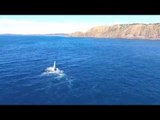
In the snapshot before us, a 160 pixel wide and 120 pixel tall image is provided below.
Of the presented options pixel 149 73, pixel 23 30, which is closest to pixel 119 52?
pixel 149 73

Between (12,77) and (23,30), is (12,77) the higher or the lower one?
the lower one

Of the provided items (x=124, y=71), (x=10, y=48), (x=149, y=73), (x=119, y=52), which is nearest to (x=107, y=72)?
(x=124, y=71)
